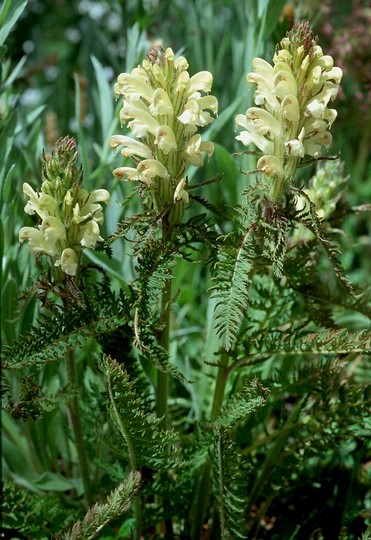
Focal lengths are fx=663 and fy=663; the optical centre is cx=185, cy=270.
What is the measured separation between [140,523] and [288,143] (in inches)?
25.7

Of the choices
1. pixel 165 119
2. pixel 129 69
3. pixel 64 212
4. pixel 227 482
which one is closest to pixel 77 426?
pixel 227 482

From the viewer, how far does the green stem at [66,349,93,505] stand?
1027 millimetres

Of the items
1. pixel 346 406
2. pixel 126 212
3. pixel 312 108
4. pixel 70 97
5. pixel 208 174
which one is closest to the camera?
pixel 312 108

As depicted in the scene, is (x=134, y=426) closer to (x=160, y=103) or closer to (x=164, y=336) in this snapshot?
(x=164, y=336)

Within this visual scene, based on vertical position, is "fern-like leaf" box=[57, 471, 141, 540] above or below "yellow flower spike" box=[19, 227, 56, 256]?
below

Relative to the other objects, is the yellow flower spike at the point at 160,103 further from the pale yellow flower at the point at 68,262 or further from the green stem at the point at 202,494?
the green stem at the point at 202,494

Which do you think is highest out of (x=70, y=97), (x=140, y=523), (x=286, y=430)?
(x=70, y=97)

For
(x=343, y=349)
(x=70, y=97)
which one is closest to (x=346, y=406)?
(x=343, y=349)

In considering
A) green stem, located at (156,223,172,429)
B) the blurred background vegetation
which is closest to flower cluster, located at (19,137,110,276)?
green stem, located at (156,223,172,429)

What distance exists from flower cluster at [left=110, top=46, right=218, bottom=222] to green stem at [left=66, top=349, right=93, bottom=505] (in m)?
0.31

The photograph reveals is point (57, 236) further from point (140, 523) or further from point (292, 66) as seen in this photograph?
point (140, 523)

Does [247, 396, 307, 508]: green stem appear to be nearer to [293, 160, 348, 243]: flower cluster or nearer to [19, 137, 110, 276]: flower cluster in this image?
[293, 160, 348, 243]: flower cluster

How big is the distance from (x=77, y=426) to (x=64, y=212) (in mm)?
395

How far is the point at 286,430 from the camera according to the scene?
113cm
